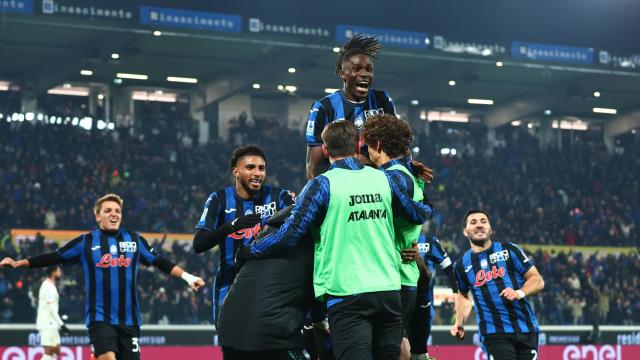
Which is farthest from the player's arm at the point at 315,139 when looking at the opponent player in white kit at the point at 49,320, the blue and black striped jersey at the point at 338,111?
the opponent player in white kit at the point at 49,320

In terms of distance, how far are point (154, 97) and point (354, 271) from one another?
32.4 metres

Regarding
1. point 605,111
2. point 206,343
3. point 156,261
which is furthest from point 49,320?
point 605,111

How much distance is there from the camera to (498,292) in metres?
10.6

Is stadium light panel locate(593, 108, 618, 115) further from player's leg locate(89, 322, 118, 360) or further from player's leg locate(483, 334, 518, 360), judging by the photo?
player's leg locate(89, 322, 118, 360)

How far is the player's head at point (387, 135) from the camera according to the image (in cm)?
643

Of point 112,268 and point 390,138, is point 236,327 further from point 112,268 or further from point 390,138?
point 112,268

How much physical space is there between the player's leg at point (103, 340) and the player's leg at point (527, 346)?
410 cm

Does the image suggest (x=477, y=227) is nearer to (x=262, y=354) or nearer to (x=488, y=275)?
(x=488, y=275)

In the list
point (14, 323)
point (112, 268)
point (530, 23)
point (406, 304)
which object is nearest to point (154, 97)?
point (530, 23)

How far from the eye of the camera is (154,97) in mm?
37406

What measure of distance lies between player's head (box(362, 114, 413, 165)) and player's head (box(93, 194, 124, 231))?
15.1 feet

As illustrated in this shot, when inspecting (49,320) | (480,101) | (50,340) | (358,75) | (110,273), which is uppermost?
(480,101)

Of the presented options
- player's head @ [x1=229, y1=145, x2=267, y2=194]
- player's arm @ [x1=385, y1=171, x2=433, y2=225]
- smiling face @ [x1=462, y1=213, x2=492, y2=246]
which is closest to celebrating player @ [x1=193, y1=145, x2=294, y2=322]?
player's head @ [x1=229, y1=145, x2=267, y2=194]

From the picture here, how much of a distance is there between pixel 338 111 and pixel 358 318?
2113mm
